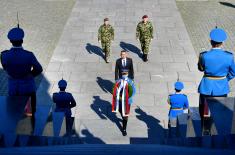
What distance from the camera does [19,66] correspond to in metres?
7.33

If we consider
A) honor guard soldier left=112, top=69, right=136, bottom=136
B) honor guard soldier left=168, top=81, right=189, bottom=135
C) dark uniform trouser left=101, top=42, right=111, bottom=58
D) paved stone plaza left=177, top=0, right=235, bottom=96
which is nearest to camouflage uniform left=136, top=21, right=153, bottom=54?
dark uniform trouser left=101, top=42, right=111, bottom=58

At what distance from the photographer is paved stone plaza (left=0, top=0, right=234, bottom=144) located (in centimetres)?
1103

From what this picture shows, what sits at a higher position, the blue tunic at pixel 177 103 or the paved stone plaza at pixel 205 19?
the paved stone plaza at pixel 205 19

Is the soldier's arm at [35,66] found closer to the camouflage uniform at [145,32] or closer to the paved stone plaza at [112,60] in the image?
the paved stone plaza at [112,60]

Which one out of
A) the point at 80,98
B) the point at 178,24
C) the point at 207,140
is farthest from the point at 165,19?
the point at 207,140

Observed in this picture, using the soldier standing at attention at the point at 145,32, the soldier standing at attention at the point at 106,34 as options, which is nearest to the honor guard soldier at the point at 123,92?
the soldier standing at attention at the point at 106,34

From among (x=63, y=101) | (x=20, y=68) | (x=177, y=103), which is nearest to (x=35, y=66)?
(x=20, y=68)

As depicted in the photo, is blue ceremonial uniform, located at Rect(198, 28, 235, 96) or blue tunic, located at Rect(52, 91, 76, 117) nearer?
blue ceremonial uniform, located at Rect(198, 28, 235, 96)

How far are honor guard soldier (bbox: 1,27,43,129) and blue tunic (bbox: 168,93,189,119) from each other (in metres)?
2.88

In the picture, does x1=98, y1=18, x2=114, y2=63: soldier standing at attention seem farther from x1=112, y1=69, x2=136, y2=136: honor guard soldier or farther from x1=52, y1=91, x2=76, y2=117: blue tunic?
x1=52, y1=91, x2=76, y2=117: blue tunic

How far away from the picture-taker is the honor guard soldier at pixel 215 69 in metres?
7.45

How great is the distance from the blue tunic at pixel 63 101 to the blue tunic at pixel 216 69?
2.73 metres

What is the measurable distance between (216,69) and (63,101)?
322cm

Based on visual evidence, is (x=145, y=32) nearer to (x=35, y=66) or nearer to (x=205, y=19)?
(x=205, y=19)
